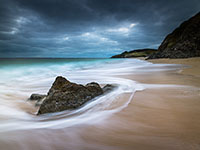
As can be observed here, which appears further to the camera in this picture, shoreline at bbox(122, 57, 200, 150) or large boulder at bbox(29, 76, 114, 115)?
large boulder at bbox(29, 76, 114, 115)

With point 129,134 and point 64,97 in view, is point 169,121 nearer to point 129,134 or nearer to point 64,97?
point 129,134

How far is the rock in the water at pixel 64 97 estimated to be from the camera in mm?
2506

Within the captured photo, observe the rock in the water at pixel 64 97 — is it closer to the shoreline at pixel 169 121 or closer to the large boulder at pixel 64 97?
the large boulder at pixel 64 97

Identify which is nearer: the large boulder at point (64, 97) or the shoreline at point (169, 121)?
the shoreline at point (169, 121)

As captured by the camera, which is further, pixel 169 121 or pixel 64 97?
pixel 64 97

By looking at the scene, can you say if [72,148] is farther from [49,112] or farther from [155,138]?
[49,112]

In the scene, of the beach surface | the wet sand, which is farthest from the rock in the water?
the beach surface

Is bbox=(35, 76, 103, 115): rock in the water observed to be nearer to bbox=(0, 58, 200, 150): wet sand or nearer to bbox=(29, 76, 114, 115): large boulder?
bbox=(29, 76, 114, 115): large boulder

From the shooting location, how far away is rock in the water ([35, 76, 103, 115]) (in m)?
2.51

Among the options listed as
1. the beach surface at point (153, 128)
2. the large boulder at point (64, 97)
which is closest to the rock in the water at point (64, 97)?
the large boulder at point (64, 97)

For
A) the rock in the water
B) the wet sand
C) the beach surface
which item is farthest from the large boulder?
the beach surface

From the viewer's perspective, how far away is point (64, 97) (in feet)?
8.61

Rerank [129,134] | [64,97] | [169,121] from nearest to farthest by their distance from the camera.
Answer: [129,134], [169,121], [64,97]

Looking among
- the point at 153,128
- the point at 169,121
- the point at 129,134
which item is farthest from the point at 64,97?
the point at 169,121
